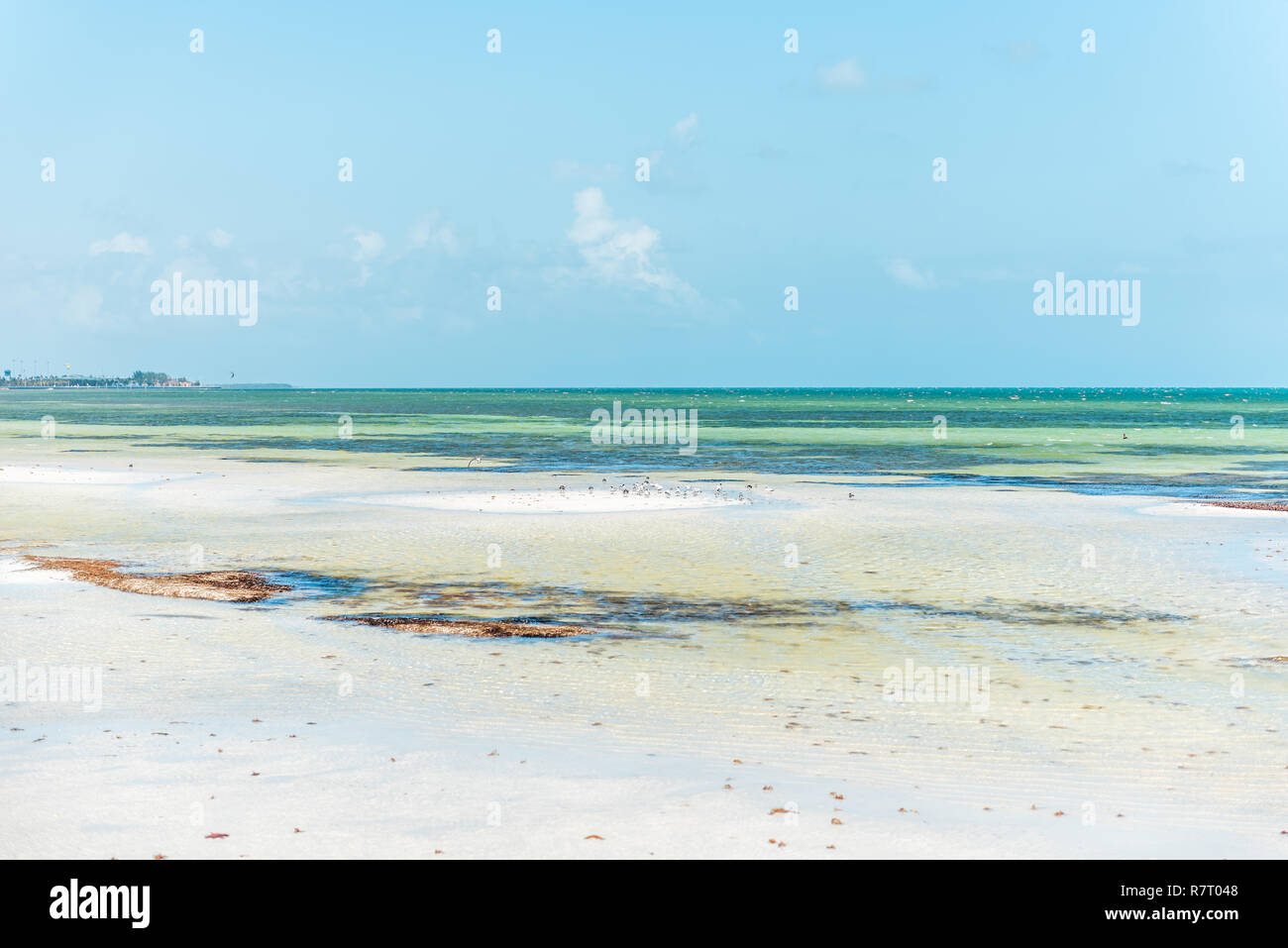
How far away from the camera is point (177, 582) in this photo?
20891 mm

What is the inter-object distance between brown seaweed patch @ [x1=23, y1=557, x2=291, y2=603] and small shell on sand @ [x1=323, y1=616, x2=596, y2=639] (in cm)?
290

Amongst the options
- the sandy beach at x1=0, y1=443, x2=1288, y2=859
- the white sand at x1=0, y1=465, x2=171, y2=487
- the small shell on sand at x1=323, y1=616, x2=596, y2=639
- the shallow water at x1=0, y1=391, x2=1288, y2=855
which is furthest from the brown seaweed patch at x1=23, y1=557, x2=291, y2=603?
the white sand at x1=0, y1=465, x2=171, y2=487

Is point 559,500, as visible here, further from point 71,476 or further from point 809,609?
point 71,476

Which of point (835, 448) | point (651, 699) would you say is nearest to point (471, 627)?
point (651, 699)

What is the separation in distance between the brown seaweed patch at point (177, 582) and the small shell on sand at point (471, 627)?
2898 millimetres

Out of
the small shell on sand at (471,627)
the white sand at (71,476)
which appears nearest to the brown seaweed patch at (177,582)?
the small shell on sand at (471,627)

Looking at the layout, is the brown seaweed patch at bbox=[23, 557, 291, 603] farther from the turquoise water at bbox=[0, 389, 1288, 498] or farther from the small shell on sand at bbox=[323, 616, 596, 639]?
the turquoise water at bbox=[0, 389, 1288, 498]

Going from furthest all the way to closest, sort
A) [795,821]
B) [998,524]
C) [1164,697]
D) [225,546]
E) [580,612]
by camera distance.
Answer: [998,524]
[225,546]
[580,612]
[1164,697]
[795,821]

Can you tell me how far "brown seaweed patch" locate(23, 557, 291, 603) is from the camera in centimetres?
1969

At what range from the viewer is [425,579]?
21672mm
